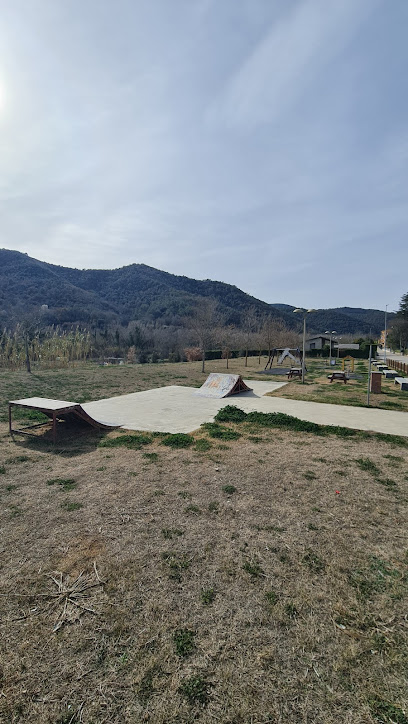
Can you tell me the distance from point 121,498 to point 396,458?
528 centimetres

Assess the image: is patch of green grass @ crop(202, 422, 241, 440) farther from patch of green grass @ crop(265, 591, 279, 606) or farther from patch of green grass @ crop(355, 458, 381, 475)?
patch of green grass @ crop(265, 591, 279, 606)

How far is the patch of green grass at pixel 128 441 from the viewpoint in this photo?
7.17m

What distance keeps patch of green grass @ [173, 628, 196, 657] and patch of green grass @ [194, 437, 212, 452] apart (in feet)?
14.2

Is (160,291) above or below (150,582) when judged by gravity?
above

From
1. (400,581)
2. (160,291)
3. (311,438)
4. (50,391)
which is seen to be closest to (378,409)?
(311,438)

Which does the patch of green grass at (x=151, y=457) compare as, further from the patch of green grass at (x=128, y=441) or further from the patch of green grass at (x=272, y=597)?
the patch of green grass at (x=272, y=597)

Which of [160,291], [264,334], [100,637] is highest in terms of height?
[160,291]

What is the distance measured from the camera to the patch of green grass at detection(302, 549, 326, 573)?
10.9 ft

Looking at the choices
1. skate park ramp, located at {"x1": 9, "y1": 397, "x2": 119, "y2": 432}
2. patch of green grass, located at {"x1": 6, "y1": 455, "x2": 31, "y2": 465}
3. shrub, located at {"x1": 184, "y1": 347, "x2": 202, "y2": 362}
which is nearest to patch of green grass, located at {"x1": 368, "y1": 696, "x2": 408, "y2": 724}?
patch of green grass, located at {"x1": 6, "y1": 455, "x2": 31, "y2": 465}

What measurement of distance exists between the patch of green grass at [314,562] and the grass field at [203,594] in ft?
0.04

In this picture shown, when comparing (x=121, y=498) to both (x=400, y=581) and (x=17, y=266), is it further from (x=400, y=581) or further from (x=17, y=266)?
(x=17, y=266)

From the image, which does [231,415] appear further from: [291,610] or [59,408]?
[291,610]

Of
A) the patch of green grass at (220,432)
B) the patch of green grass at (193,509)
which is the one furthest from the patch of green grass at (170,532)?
the patch of green grass at (220,432)

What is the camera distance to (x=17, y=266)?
88.8 m
